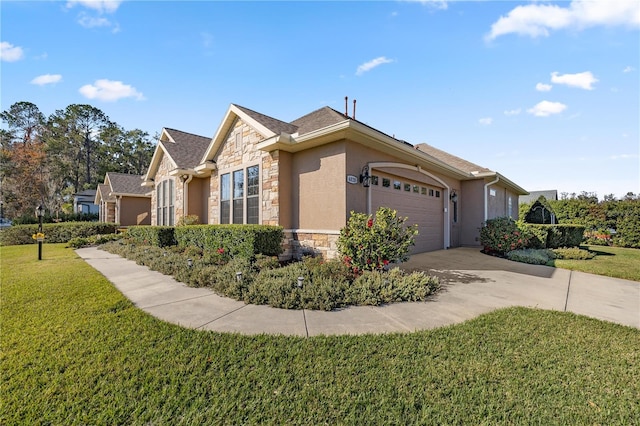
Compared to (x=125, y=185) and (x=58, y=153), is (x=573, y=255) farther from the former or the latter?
(x=58, y=153)

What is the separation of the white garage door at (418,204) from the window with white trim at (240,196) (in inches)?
160

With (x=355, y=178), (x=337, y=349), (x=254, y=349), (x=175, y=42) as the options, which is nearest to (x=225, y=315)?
(x=254, y=349)

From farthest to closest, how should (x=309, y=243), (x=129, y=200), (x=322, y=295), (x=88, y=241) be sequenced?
(x=129, y=200)
(x=88, y=241)
(x=309, y=243)
(x=322, y=295)

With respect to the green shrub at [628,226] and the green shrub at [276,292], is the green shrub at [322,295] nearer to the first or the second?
the green shrub at [276,292]

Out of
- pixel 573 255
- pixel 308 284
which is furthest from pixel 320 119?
pixel 573 255

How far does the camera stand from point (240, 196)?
9805mm

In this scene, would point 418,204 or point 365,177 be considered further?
point 418,204

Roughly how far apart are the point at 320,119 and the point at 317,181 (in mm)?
2132

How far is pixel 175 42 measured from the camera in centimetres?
841

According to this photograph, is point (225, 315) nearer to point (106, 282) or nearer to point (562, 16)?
point (106, 282)

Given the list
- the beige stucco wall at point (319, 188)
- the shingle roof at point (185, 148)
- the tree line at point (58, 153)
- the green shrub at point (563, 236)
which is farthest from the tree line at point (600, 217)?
the tree line at point (58, 153)

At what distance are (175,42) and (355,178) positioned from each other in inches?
289

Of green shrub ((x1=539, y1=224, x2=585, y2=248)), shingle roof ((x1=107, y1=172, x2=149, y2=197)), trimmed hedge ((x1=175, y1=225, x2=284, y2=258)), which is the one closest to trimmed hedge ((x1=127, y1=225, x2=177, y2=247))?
trimmed hedge ((x1=175, y1=225, x2=284, y2=258))

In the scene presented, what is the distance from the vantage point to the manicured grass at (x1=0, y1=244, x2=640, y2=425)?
2156mm
